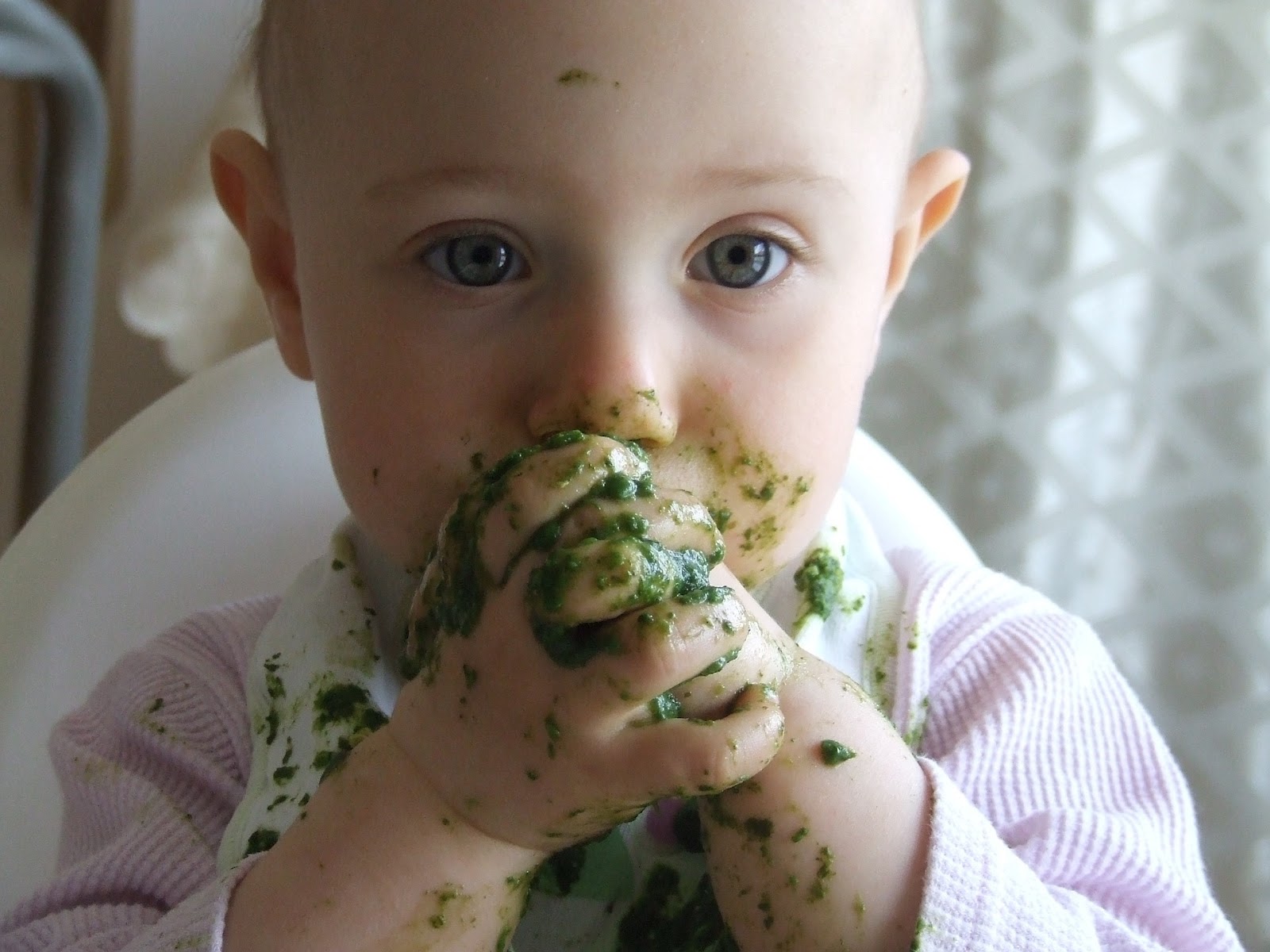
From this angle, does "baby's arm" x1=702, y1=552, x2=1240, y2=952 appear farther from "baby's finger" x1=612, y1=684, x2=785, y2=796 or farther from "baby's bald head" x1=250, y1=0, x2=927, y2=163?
"baby's bald head" x1=250, y1=0, x2=927, y2=163

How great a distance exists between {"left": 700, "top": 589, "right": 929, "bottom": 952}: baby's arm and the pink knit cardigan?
17mm

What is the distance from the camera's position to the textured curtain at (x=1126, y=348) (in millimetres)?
1168

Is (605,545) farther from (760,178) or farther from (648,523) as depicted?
(760,178)

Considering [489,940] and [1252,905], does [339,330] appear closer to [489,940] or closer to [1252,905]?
[489,940]

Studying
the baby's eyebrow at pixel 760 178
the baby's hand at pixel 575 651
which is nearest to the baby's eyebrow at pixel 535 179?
the baby's eyebrow at pixel 760 178

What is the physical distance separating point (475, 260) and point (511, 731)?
222 millimetres

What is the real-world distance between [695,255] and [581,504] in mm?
162

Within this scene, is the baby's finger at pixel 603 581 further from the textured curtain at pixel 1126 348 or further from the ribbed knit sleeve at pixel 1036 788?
the textured curtain at pixel 1126 348

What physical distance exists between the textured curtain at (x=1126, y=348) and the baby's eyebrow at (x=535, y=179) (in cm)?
70

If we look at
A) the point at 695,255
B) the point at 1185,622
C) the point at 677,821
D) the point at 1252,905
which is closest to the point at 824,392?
the point at 695,255

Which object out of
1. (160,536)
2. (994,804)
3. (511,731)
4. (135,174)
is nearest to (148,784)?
(160,536)

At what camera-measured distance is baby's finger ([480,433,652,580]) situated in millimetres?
472

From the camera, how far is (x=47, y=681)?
0.86m

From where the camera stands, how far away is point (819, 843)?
0.54 meters
